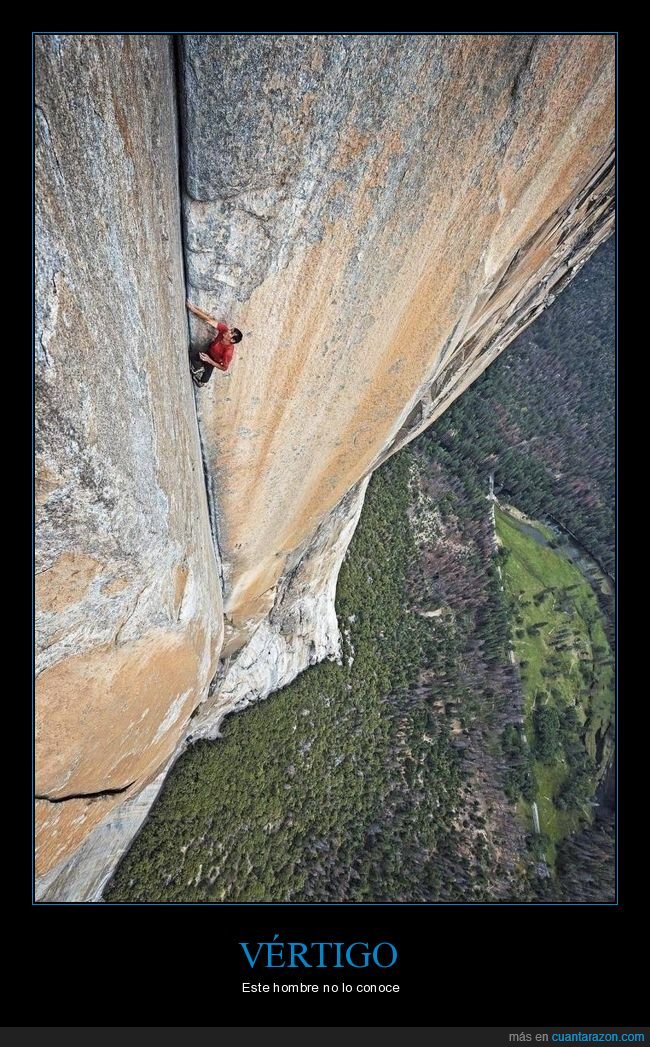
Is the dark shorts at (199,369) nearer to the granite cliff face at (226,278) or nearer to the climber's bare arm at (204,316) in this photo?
the granite cliff face at (226,278)

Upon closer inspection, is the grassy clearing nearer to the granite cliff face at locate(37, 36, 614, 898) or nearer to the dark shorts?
the granite cliff face at locate(37, 36, 614, 898)

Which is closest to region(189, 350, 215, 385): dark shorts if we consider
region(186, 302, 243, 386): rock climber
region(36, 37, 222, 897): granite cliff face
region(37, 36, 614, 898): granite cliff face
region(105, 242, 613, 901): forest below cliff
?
region(186, 302, 243, 386): rock climber

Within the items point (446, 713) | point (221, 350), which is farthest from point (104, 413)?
point (446, 713)

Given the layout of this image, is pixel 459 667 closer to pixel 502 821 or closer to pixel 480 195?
pixel 502 821

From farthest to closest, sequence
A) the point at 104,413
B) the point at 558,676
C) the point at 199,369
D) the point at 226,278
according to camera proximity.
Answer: the point at 558,676 < the point at 199,369 < the point at 226,278 < the point at 104,413

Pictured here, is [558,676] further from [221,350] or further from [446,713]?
[221,350]

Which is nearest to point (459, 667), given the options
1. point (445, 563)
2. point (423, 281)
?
point (445, 563)

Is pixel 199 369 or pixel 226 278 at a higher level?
pixel 226 278

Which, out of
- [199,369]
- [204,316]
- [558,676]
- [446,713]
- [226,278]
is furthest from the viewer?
[558,676]
